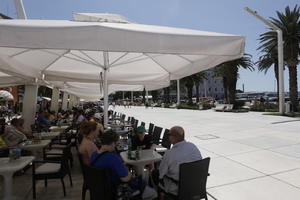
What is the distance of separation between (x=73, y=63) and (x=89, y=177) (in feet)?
13.5

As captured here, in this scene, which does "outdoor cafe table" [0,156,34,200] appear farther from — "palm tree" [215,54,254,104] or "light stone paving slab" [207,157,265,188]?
"palm tree" [215,54,254,104]

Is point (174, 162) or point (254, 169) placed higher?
point (174, 162)

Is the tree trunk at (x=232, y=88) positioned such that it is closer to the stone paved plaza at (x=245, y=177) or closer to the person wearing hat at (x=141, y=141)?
the stone paved plaza at (x=245, y=177)

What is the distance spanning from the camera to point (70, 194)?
3.98 metres

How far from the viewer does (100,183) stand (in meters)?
2.56

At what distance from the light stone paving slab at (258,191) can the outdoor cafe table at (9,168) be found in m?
3.17

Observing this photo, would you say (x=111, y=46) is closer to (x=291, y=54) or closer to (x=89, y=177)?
(x=89, y=177)

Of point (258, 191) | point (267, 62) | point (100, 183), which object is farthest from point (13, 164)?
point (267, 62)

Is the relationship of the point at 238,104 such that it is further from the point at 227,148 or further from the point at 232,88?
the point at 227,148

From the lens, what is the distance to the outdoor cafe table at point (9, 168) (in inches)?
127

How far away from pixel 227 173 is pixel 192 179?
257 cm

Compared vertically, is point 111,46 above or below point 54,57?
below

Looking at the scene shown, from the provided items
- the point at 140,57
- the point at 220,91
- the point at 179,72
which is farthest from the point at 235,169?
the point at 220,91

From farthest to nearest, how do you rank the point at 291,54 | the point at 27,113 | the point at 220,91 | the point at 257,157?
1. the point at 220,91
2. the point at 291,54
3. the point at 27,113
4. the point at 257,157
